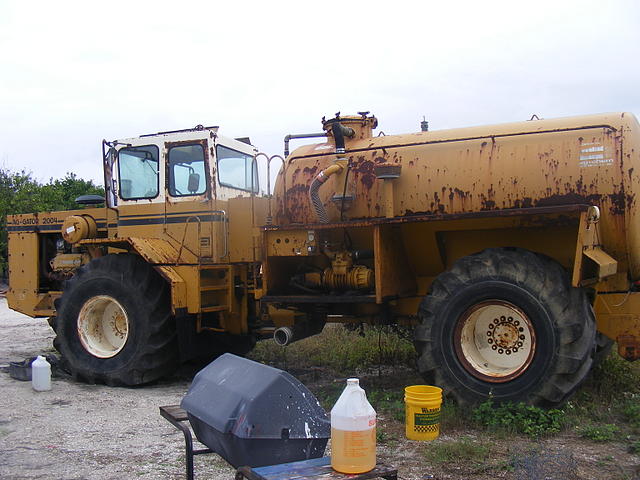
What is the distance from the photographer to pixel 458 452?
16.2ft

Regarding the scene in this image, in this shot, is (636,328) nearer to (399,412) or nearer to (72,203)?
(399,412)

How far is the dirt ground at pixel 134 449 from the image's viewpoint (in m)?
4.62

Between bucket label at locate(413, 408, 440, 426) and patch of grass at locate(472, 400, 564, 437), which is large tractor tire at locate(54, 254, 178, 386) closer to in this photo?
bucket label at locate(413, 408, 440, 426)

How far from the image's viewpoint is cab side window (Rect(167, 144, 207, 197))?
8547mm

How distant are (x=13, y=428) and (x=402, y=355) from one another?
4733 millimetres

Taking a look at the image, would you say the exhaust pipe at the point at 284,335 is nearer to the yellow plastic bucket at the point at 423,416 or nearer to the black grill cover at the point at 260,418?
the yellow plastic bucket at the point at 423,416

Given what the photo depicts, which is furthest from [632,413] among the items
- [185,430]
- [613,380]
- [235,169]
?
[235,169]

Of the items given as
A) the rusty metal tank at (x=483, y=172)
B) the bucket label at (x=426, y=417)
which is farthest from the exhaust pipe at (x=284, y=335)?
the bucket label at (x=426, y=417)

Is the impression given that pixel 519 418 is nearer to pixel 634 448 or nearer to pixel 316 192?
pixel 634 448

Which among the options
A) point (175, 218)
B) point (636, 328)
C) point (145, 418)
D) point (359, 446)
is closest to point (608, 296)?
point (636, 328)

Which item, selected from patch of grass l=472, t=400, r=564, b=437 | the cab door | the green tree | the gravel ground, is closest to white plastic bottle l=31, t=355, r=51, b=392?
the gravel ground

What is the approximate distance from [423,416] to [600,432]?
1.39 metres

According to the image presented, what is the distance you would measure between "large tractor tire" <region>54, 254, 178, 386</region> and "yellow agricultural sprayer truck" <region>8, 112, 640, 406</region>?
0.02 meters

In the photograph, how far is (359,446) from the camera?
3275mm
